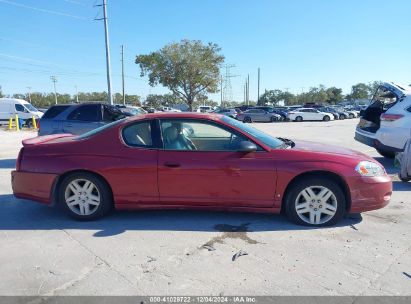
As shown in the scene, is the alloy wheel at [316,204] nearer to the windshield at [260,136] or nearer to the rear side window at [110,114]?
the windshield at [260,136]

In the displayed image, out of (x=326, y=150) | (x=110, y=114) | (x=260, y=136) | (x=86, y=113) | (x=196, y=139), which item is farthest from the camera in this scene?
(x=110, y=114)

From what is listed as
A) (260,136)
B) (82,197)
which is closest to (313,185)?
(260,136)

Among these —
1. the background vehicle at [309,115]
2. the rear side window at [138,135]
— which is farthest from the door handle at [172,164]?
the background vehicle at [309,115]

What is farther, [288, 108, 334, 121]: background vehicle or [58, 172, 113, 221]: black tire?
[288, 108, 334, 121]: background vehicle

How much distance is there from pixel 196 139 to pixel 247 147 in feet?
2.96

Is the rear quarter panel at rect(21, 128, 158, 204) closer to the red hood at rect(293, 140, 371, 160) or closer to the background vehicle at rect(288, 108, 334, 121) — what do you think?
the red hood at rect(293, 140, 371, 160)

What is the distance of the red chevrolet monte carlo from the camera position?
4.21 metres

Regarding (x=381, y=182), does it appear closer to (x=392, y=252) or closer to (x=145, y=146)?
(x=392, y=252)

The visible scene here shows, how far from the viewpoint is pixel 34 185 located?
454cm

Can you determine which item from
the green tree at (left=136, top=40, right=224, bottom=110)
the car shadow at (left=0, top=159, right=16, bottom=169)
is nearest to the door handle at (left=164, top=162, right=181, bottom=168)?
the car shadow at (left=0, top=159, right=16, bottom=169)

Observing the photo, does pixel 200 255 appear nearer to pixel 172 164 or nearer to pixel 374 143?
pixel 172 164

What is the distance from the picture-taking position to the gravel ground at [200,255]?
2.99m

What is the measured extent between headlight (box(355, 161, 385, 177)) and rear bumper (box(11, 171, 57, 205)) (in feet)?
12.5

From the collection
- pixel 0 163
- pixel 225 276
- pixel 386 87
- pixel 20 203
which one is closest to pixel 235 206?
pixel 225 276
